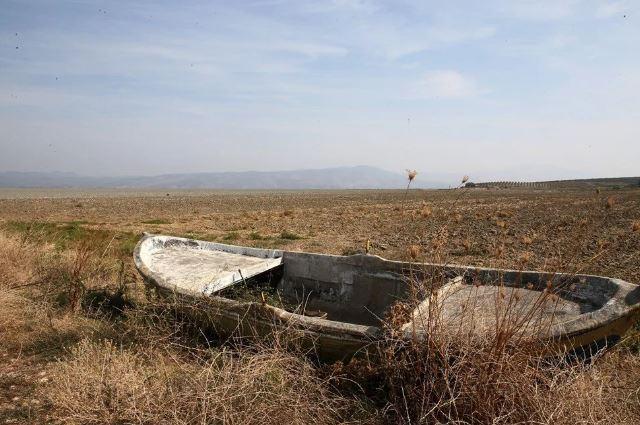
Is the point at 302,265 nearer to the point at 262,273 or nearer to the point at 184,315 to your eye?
the point at 262,273

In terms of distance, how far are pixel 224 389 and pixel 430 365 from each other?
1.54 m

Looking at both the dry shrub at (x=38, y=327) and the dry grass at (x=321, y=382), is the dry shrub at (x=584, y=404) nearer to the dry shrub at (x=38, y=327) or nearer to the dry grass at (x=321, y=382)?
the dry grass at (x=321, y=382)

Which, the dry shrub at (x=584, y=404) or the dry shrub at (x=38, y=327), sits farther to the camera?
the dry shrub at (x=38, y=327)

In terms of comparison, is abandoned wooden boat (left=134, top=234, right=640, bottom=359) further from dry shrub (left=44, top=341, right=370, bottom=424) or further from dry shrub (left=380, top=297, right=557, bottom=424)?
dry shrub (left=44, top=341, right=370, bottom=424)

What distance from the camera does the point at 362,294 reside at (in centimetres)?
651

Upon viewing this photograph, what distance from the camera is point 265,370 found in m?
3.70

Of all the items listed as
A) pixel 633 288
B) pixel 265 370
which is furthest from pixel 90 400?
pixel 633 288

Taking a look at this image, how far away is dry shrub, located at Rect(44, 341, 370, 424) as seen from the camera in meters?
3.35

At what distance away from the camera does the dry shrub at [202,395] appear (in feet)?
11.0

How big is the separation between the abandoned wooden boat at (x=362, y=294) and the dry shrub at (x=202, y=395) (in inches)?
19.4

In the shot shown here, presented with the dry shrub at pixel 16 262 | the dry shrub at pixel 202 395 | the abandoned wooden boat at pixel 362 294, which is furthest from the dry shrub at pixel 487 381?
the dry shrub at pixel 16 262

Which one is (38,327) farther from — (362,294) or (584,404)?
(584,404)

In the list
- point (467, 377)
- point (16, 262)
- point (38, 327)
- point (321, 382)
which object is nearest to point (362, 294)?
point (321, 382)

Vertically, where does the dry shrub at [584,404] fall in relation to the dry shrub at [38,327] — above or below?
above
